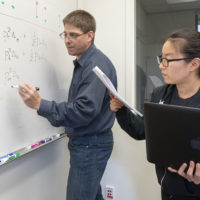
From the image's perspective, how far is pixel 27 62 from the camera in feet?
4.32

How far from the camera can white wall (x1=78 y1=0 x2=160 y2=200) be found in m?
1.92

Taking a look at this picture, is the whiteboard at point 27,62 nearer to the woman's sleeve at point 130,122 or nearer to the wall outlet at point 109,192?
the woman's sleeve at point 130,122

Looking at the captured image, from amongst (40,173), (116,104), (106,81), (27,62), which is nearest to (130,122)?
(116,104)

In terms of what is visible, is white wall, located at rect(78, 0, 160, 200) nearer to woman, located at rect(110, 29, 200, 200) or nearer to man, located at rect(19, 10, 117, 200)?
man, located at rect(19, 10, 117, 200)

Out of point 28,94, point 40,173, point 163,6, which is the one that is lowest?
point 40,173

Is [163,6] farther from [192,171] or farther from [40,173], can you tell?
[40,173]

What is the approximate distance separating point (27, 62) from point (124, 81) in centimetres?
89

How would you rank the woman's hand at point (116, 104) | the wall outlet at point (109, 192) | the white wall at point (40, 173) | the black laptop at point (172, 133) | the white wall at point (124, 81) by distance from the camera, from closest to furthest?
the black laptop at point (172, 133) → the woman's hand at point (116, 104) → the white wall at point (40, 173) → the white wall at point (124, 81) → the wall outlet at point (109, 192)

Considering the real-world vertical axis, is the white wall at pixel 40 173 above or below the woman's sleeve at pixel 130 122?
below

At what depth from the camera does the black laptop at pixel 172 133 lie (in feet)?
2.63

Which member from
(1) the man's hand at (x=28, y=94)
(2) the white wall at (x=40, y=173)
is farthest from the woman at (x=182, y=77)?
(2) the white wall at (x=40, y=173)

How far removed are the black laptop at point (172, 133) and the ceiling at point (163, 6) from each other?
4.20ft

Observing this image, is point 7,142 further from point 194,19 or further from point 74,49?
point 194,19

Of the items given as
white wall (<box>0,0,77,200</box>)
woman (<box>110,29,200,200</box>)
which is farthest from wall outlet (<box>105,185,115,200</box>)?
woman (<box>110,29,200,200</box>)
